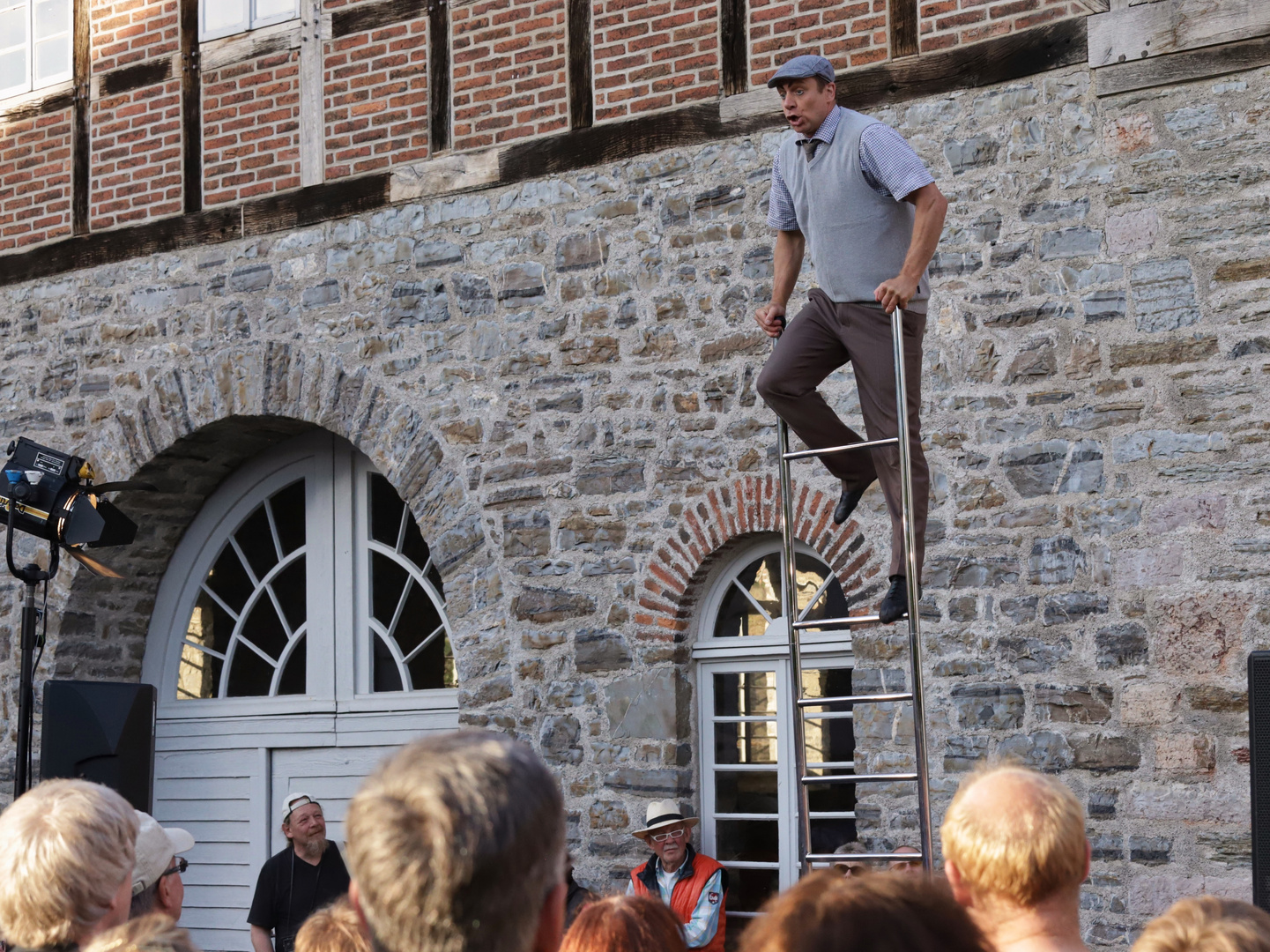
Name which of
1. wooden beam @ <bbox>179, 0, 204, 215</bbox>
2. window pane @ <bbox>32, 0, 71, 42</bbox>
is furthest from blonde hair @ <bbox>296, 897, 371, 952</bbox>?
window pane @ <bbox>32, 0, 71, 42</bbox>

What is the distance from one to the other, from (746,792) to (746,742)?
21cm

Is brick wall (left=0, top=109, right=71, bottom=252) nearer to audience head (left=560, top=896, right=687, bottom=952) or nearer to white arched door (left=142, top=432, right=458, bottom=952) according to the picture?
white arched door (left=142, top=432, right=458, bottom=952)

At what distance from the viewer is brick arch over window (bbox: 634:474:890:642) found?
6.12 meters

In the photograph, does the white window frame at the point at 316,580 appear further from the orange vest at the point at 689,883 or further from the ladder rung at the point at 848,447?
the ladder rung at the point at 848,447

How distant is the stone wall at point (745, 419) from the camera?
5496mm

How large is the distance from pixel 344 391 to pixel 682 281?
1.80 metres

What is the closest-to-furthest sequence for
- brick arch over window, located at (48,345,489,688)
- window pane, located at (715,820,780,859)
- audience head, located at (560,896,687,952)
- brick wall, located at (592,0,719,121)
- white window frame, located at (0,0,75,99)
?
audience head, located at (560,896,687,952) → window pane, located at (715,820,780,859) → brick wall, located at (592,0,719,121) → brick arch over window, located at (48,345,489,688) → white window frame, located at (0,0,75,99)

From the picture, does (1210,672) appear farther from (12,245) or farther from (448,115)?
(12,245)

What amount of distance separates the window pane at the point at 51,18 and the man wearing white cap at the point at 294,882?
464cm

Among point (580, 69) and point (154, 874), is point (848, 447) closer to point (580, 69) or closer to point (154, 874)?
point (154, 874)

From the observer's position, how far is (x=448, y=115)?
23.9ft

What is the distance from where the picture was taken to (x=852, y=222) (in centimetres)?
421

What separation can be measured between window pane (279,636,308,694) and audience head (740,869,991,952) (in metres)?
6.78

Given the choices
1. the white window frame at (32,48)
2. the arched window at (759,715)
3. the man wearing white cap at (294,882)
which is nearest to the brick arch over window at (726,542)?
the arched window at (759,715)
